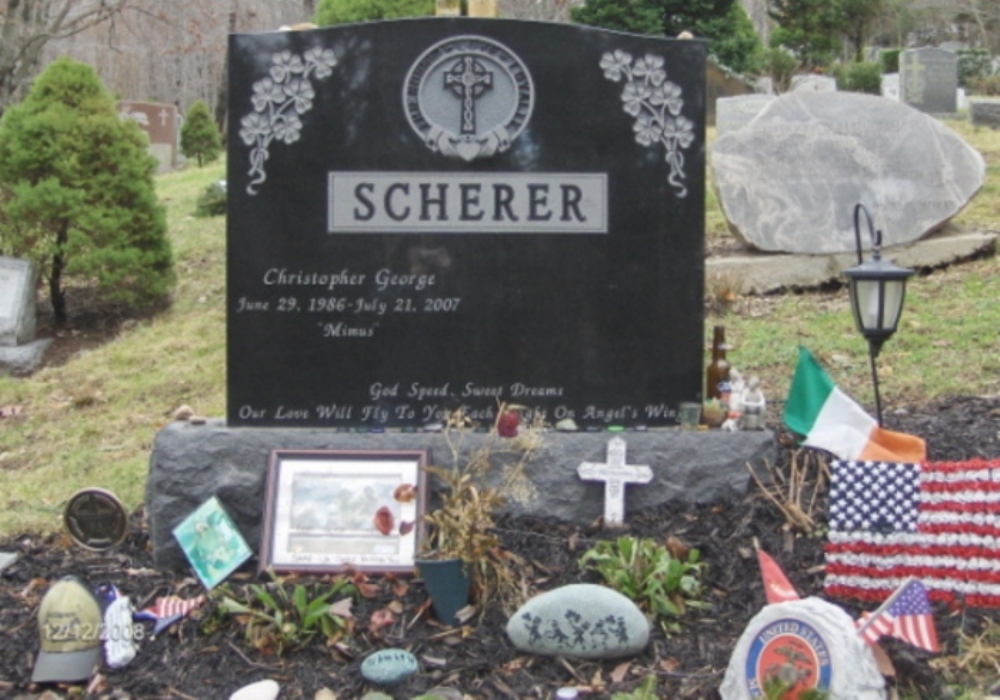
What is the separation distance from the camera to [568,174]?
5.70 m

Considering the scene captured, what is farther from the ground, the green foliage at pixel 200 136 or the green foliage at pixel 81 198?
the green foliage at pixel 200 136

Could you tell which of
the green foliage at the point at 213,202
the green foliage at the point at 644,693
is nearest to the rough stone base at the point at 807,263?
the green foliage at the point at 644,693

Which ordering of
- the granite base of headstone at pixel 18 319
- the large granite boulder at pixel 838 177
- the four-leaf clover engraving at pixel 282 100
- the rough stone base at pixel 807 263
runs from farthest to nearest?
the granite base of headstone at pixel 18 319
the large granite boulder at pixel 838 177
the rough stone base at pixel 807 263
the four-leaf clover engraving at pixel 282 100

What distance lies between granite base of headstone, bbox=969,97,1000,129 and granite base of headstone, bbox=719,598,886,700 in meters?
17.4

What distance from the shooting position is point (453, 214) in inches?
224

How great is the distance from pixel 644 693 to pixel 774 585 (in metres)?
0.63

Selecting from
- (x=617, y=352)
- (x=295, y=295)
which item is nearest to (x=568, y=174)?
(x=617, y=352)

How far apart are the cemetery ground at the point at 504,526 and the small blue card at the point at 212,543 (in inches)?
3.0

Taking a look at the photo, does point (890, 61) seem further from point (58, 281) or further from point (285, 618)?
point (285, 618)

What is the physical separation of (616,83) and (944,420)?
2365mm

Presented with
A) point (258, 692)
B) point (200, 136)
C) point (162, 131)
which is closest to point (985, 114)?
point (200, 136)

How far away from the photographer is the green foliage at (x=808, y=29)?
→ 1228 inches

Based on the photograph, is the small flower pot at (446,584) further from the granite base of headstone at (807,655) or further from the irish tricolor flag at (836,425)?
the irish tricolor flag at (836,425)

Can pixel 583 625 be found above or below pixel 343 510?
below
